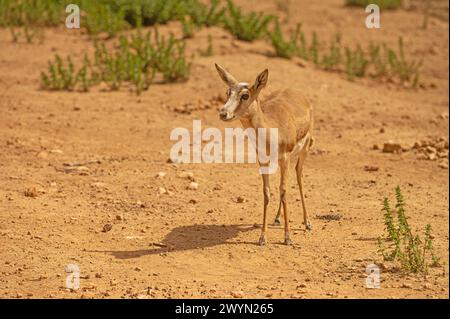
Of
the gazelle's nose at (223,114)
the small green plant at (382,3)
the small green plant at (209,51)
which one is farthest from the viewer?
the small green plant at (382,3)

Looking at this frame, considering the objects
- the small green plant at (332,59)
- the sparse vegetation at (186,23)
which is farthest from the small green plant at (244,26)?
the small green plant at (332,59)

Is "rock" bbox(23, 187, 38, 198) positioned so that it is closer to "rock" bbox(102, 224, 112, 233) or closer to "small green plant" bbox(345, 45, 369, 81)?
"rock" bbox(102, 224, 112, 233)

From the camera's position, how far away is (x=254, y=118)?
789 cm

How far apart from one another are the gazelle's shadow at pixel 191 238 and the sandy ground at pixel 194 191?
0.02m

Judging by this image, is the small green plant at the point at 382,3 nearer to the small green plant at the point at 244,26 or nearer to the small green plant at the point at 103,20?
the small green plant at the point at 244,26

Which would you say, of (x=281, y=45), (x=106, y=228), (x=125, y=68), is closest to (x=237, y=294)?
(x=106, y=228)

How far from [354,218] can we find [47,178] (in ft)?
11.6

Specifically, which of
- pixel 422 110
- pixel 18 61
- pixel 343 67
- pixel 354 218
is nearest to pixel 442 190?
pixel 354 218

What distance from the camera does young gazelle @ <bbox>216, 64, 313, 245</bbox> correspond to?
7699mm

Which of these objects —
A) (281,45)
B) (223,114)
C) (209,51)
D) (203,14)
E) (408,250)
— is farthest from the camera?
(203,14)

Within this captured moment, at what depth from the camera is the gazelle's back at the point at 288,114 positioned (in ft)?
26.8

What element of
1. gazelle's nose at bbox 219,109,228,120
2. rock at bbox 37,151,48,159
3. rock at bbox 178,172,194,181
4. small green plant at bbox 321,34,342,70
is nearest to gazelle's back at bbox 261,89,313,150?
gazelle's nose at bbox 219,109,228,120

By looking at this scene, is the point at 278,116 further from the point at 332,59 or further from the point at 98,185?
the point at 332,59

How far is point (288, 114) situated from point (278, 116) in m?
0.16
